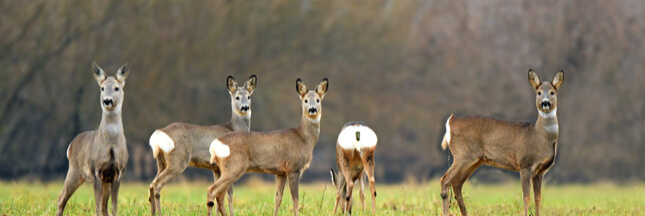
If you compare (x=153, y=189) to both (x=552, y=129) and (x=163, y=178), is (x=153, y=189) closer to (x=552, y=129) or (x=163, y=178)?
(x=163, y=178)

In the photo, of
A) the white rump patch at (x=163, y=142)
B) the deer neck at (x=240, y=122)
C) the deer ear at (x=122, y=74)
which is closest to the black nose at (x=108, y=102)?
the deer ear at (x=122, y=74)

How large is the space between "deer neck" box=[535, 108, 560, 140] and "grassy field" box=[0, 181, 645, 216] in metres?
1.16

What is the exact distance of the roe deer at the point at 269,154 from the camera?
728cm

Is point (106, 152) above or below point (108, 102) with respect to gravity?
below

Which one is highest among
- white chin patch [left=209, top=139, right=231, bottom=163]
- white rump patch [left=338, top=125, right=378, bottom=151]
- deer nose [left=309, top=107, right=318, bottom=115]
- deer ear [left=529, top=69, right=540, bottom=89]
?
deer ear [left=529, top=69, right=540, bottom=89]

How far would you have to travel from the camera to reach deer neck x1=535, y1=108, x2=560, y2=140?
25.2ft

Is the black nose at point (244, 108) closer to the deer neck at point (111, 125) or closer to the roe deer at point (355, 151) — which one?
the roe deer at point (355, 151)

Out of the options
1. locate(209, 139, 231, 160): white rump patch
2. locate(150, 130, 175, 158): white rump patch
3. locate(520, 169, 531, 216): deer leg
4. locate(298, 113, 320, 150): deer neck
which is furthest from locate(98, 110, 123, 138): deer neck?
locate(520, 169, 531, 216): deer leg

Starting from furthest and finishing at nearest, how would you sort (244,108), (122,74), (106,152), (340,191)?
(244,108)
(340,191)
(122,74)
(106,152)

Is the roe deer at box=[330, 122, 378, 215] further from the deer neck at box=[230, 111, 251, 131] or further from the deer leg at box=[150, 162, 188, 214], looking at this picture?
the deer leg at box=[150, 162, 188, 214]

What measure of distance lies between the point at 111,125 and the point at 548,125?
3.42 meters

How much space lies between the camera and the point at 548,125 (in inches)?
303

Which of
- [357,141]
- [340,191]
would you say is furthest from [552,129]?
[340,191]

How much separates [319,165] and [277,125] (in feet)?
2.93
